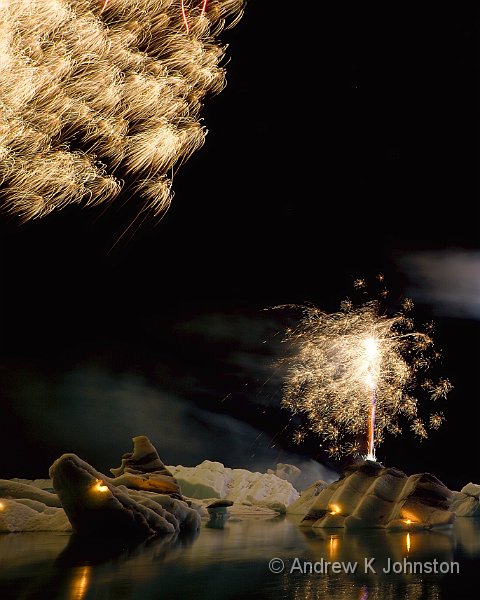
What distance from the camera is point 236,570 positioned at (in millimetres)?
16766

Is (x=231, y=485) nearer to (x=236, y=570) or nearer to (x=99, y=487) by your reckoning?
(x=99, y=487)

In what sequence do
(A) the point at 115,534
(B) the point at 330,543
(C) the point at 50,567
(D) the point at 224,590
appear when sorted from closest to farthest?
(D) the point at 224,590, (C) the point at 50,567, (B) the point at 330,543, (A) the point at 115,534

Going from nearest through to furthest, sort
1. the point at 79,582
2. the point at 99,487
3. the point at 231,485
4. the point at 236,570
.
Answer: the point at 79,582, the point at 236,570, the point at 99,487, the point at 231,485

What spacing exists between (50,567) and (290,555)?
8.16m

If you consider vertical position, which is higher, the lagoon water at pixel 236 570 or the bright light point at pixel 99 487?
the lagoon water at pixel 236 570

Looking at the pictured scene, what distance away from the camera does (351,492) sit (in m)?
37.3

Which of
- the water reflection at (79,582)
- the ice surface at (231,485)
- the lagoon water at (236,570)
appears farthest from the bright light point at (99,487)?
the ice surface at (231,485)

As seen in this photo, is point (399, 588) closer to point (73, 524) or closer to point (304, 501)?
point (73, 524)

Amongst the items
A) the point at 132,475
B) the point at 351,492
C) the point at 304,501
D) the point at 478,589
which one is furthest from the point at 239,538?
the point at 304,501

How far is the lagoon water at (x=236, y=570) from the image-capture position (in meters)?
13.0

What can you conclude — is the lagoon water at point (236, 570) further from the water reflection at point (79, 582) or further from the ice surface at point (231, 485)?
the ice surface at point (231, 485)

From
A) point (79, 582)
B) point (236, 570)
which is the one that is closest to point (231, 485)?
point (236, 570)

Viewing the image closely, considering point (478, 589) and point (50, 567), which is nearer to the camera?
point (478, 589)

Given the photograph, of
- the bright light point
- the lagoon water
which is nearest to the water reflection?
the lagoon water
